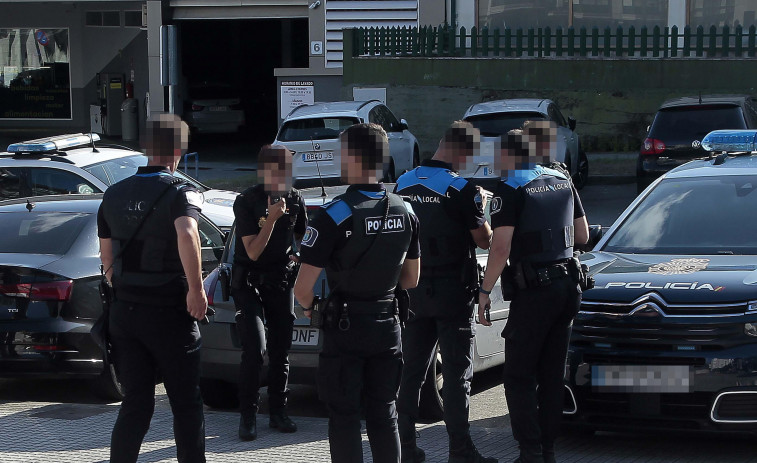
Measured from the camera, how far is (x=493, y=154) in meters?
5.72

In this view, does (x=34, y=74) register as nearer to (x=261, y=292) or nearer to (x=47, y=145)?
(x=47, y=145)

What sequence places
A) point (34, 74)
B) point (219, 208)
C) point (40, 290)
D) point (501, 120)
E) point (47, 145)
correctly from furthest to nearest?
point (34, 74), point (501, 120), point (47, 145), point (219, 208), point (40, 290)

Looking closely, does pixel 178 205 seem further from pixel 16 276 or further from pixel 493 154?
pixel 16 276

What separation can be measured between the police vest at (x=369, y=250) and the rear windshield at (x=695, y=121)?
36.5 ft

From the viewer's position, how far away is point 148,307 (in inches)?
190

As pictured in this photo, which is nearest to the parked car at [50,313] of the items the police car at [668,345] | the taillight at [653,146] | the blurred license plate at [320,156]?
the police car at [668,345]

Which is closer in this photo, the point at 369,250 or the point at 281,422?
the point at 369,250

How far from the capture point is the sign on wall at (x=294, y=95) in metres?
22.4

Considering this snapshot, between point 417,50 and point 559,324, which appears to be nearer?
point 559,324

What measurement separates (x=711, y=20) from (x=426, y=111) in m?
6.34

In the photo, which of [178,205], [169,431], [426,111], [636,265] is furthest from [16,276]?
[426,111]

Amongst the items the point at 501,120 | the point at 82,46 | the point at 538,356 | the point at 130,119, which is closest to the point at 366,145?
the point at 538,356

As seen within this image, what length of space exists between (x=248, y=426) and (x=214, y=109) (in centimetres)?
2106

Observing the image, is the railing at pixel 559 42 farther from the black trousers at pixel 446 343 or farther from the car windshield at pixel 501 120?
the black trousers at pixel 446 343
